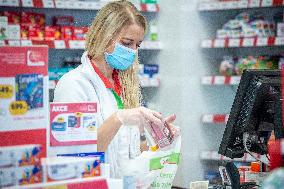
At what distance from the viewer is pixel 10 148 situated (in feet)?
4.94

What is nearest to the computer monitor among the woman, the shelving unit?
the woman

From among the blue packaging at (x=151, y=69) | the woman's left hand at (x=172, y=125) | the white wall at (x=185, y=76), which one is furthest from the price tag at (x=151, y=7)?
the woman's left hand at (x=172, y=125)

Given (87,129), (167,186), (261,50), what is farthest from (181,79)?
(87,129)

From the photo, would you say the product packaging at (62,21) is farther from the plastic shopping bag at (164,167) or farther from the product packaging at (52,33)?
the plastic shopping bag at (164,167)

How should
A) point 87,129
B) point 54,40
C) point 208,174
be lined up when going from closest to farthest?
point 87,129, point 54,40, point 208,174

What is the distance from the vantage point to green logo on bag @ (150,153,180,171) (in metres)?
2.17

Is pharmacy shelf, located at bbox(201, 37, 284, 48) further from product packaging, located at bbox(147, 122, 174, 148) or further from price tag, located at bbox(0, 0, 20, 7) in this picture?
product packaging, located at bbox(147, 122, 174, 148)

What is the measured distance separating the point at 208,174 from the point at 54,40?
2.03 metres

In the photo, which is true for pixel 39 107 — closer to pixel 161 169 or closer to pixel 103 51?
pixel 161 169

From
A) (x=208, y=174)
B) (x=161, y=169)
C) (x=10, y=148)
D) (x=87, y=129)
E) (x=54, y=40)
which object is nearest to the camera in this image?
(x=10, y=148)

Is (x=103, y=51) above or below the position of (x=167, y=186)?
above

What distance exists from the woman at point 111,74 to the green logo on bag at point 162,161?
0.47 meters

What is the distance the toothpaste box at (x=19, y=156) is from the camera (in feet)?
4.87

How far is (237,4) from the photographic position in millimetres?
5273
